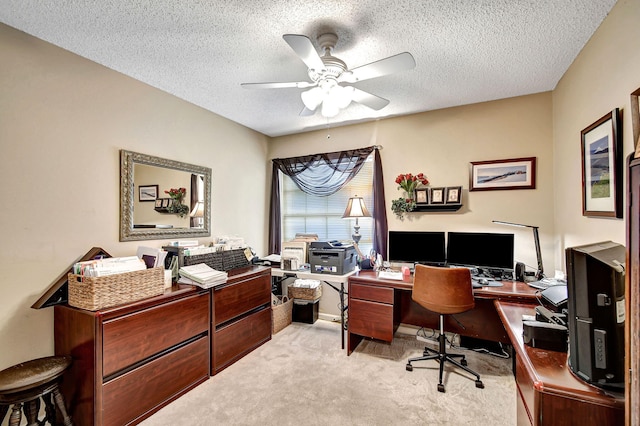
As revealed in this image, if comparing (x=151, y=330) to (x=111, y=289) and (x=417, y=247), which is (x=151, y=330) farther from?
(x=417, y=247)

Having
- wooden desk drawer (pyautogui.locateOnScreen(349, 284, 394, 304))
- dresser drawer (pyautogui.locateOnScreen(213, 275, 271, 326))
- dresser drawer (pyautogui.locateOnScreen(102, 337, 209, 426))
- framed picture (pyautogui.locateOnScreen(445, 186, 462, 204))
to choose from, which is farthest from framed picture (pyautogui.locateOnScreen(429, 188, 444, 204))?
dresser drawer (pyautogui.locateOnScreen(102, 337, 209, 426))

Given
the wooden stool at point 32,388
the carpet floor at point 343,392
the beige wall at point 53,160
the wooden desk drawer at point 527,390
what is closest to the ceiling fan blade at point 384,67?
the wooden desk drawer at point 527,390

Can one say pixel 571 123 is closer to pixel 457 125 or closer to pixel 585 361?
pixel 457 125

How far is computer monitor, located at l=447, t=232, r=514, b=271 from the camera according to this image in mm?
2611

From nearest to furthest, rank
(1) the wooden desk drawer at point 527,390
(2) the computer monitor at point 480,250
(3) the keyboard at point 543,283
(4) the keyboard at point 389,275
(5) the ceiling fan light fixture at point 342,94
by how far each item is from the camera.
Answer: (1) the wooden desk drawer at point 527,390 < (5) the ceiling fan light fixture at point 342,94 < (3) the keyboard at point 543,283 < (2) the computer monitor at point 480,250 < (4) the keyboard at point 389,275

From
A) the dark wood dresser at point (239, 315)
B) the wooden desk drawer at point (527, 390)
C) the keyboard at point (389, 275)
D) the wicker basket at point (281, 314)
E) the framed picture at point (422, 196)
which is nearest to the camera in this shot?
the wooden desk drawer at point (527, 390)

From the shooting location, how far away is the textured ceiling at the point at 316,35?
1632 millimetres

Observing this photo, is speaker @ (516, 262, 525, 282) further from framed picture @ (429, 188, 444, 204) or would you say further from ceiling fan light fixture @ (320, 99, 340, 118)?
ceiling fan light fixture @ (320, 99, 340, 118)

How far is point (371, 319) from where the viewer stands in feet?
8.93

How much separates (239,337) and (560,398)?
2423 mm

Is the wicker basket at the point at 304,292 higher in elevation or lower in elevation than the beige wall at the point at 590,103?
lower

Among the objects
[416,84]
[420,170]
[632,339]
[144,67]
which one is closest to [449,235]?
[420,170]

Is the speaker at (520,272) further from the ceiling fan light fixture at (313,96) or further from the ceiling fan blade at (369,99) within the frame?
the ceiling fan light fixture at (313,96)

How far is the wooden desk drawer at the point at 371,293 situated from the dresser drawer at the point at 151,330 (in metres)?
1.35
